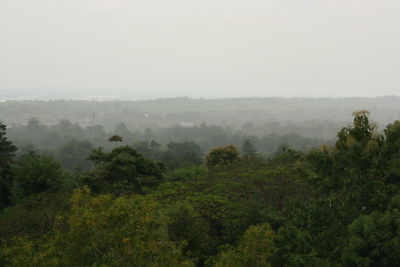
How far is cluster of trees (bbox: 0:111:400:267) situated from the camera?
8812 mm

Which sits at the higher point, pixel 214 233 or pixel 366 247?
pixel 366 247

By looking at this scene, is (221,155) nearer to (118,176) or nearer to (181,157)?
(118,176)

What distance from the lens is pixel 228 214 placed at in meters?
15.0

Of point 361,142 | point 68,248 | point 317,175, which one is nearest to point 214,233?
point 317,175

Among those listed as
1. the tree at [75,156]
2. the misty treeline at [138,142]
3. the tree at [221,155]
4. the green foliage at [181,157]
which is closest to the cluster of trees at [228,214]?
the tree at [221,155]

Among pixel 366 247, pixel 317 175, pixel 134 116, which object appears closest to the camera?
pixel 366 247

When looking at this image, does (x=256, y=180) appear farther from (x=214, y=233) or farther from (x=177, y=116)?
(x=177, y=116)

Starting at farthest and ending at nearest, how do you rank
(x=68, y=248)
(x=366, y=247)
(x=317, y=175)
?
(x=317, y=175)
(x=366, y=247)
(x=68, y=248)

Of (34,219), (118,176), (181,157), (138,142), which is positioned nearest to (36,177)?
(118,176)

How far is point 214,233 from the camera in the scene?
51.9 ft

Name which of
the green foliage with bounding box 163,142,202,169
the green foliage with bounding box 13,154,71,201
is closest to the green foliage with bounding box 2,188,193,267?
the green foliage with bounding box 13,154,71,201

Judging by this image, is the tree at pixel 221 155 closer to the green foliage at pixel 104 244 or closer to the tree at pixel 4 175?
the tree at pixel 4 175

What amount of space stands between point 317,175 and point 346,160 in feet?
4.37

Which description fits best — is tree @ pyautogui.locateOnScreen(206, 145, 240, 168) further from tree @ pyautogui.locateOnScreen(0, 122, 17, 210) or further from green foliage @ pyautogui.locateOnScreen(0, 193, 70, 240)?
green foliage @ pyautogui.locateOnScreen(0, 193, 70, 240)
